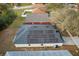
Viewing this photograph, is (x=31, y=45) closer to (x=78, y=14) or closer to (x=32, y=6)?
(x=32, y=6)

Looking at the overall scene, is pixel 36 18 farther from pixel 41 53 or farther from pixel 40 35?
pixel 41 53

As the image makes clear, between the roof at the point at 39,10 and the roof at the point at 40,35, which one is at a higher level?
the roof at the point at 39,10

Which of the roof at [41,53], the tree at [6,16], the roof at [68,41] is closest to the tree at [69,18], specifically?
the roof at [68,41]

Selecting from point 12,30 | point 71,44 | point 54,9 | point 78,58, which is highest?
point 54,9

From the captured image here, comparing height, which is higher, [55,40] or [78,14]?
[78,14]

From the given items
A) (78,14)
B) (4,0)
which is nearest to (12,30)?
(4,0)

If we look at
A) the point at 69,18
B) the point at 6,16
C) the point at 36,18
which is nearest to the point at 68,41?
the point at 69,18

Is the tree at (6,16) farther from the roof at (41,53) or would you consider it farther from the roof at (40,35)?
the roof at (41,53)
